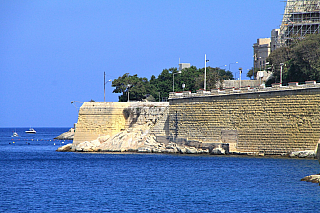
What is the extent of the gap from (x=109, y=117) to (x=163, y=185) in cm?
2303

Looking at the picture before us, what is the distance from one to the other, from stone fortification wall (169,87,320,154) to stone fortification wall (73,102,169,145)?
14.8 ft

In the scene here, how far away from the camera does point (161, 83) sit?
7500cm

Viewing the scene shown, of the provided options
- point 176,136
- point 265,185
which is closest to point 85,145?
point 176,136

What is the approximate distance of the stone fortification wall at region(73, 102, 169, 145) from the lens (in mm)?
51438

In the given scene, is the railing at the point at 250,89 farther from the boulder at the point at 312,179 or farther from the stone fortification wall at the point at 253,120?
the boulder at the point at 312,179

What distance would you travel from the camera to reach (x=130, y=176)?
3341cm

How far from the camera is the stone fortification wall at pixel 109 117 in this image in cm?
5144

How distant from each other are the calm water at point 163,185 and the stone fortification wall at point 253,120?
1846mm

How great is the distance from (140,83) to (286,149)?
107 feet

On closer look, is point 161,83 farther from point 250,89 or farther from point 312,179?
point 312,179

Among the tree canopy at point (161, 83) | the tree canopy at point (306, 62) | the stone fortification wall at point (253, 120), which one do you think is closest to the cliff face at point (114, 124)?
the stone fortification wall at point (253, 120)

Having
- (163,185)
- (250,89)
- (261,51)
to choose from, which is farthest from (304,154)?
(261,51)

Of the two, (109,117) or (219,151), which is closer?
(219,151)

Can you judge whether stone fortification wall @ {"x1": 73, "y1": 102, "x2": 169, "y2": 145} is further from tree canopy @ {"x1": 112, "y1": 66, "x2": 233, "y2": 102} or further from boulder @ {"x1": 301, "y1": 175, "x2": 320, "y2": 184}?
boulder @ {"x1": 301, "y1": 175, "x2": 320, "y2": 184}
